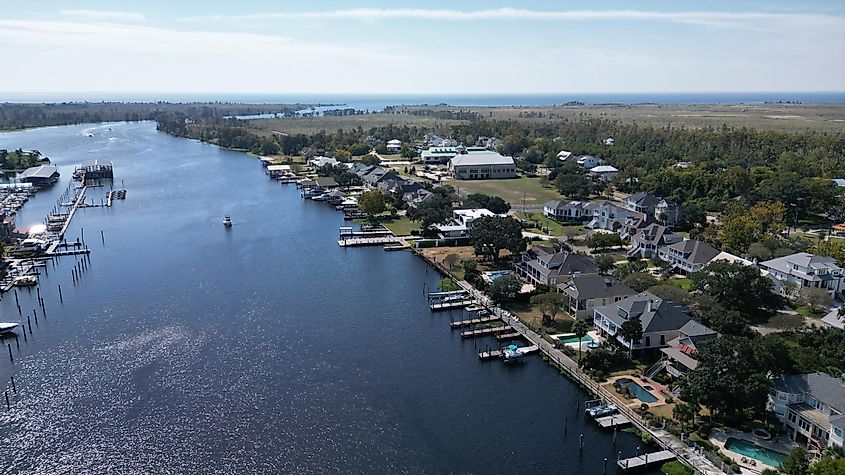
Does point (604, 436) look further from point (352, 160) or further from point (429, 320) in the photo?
point (352, 160)

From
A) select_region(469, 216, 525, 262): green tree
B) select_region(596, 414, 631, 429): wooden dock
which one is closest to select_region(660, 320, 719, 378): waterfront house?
select_region(596, 414, 631, 429): wooden dock

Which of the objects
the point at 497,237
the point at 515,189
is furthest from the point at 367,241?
the point at 515,189

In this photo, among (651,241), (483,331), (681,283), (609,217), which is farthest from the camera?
(609,217)

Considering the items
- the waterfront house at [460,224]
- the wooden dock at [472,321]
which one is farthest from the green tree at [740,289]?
the waterfront house at [460,224]

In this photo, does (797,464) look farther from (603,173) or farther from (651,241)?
(603,173)

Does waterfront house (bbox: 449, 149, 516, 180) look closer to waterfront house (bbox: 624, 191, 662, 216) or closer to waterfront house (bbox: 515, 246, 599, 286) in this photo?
waterfront house (bbox: 624, 191, 662, 216)

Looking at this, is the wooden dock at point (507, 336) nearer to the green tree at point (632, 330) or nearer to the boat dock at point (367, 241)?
the green tree at point (632, 330)

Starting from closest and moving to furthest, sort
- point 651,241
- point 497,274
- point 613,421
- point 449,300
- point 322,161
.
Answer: point 613,421 < point 449,300 < point 497,274 < point 651,241 < point 322,161
